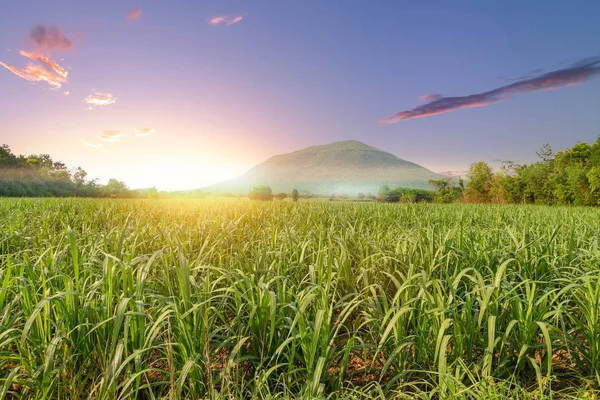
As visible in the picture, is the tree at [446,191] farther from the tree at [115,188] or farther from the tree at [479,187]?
the tree at [115,188]

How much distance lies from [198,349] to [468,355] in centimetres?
165

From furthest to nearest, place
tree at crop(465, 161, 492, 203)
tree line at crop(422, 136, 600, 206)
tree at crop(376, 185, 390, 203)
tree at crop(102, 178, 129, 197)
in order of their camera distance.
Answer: tree at crop(376, 185, 390, 203)
tree at crop(102, 178, 129, 197)
tree at crop(465, 161, 492, 203)
tree line at crop(422, 136, 600, 206)

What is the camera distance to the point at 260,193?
32375 mm

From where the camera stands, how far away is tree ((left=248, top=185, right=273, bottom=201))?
1249 inches

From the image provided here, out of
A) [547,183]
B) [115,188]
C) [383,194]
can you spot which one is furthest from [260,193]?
[547,183]

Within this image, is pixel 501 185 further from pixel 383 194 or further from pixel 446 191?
pixel 383 194

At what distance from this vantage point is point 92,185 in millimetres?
36656

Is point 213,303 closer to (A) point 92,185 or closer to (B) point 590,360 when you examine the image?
(B) point 590,360

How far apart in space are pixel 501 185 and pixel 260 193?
21450mm

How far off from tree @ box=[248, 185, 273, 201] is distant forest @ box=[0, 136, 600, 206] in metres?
0.49

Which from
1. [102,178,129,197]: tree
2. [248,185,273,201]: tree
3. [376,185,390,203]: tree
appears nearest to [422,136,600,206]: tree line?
[376,185,390,203]: tree

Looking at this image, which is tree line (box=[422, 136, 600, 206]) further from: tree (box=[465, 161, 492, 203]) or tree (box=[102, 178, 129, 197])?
tree (box=[102, 178, 129, 197])

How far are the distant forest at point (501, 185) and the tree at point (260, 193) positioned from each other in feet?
1.60

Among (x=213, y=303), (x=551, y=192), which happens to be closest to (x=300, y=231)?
(x=213, y=303)
